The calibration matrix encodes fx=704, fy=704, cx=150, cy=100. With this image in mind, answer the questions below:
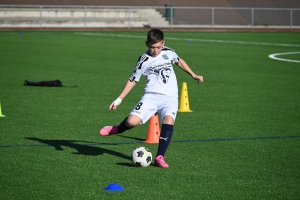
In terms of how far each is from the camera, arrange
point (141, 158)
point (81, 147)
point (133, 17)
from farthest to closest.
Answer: point (133, 17)
point (81, 147)
point (141, 158)

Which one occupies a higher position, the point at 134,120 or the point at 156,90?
the point at 156,90

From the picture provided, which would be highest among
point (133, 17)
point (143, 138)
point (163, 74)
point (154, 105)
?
point (163, 74)

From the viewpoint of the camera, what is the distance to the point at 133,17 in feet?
171

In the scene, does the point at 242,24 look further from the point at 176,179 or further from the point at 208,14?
the point at 176,179

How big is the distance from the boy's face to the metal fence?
125 feet

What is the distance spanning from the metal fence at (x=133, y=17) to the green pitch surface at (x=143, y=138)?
2481cm

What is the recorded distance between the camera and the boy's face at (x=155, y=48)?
28.7ft

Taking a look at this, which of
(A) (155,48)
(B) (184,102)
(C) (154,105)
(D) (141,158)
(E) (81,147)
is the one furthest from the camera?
(B) (184,102)

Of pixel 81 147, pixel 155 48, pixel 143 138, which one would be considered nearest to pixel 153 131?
pixel 143 138

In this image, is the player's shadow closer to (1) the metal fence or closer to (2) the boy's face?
(2) the boy's face

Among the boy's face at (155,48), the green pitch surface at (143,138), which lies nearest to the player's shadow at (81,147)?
the green pitch surface at (143,138)

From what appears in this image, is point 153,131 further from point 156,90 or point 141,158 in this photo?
point 141,158

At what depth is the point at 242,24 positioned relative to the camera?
5481cm

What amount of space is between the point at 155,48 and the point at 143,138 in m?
2.40
